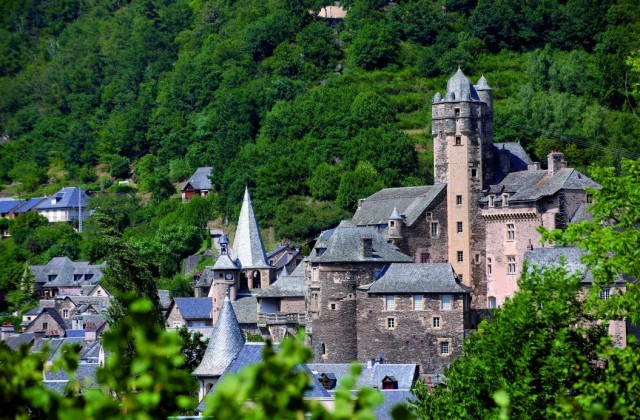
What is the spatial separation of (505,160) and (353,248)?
10.7 meters

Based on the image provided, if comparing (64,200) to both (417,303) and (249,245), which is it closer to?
(249,245)

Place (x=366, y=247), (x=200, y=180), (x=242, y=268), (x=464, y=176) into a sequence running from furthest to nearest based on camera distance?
1. (x=200, y=180)
2. (x=242, y=268)
3. (x=464, y=176)
4. (x=366, y=247)

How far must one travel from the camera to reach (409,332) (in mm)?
72250

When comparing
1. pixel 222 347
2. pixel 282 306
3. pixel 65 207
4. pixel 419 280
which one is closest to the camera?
pixel 222 347

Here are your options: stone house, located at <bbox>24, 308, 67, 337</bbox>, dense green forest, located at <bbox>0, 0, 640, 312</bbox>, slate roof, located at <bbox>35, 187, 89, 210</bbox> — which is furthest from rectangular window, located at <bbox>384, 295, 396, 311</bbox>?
slate roof, located at <bbox>35, 187, 89, 210</bbox>

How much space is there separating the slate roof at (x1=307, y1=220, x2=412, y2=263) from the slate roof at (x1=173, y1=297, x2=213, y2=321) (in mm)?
21345

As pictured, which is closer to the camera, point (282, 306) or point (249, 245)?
point (282, 306)

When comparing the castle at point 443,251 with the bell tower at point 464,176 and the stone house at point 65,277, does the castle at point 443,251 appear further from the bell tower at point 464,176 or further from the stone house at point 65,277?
the stone house at point 65,277

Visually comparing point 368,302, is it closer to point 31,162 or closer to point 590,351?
point 590,351

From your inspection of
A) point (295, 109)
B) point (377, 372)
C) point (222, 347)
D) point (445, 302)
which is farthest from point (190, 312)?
point (295, 109)

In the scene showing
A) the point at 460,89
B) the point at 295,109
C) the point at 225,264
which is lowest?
the point at 225,264

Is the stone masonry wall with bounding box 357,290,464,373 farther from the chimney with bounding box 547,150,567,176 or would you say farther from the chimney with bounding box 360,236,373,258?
the chimney with bounding box 547,150,567,176

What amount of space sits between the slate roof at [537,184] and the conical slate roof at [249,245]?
22937 millimetres

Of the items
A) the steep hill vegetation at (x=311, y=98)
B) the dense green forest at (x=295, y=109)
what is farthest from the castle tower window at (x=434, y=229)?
the dense green forest at (x=295, y=109)
